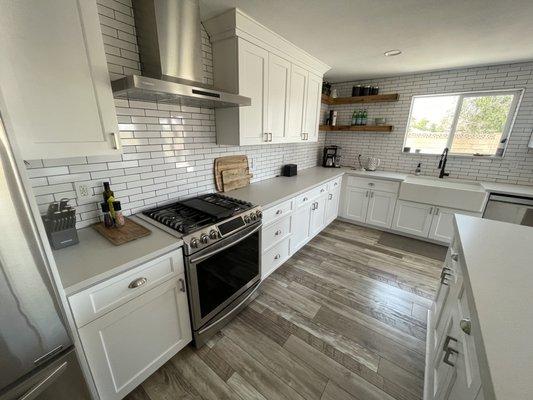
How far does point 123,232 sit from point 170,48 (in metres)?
1.23

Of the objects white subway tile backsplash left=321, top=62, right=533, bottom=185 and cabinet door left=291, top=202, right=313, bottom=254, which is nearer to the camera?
cabinet door left=291, top=202, right=313, bottom=254

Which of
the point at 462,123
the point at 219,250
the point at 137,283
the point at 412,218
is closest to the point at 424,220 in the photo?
the point at 412,218

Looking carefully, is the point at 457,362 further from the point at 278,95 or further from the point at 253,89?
the point at 278,95

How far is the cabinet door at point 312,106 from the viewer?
2973mm

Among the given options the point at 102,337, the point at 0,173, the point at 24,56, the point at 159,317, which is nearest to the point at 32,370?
the point at 102,337

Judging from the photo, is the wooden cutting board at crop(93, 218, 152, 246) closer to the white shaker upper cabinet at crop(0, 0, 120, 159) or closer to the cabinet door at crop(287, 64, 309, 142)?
the white shaker upper cabinet at crop(0, 0, 120, 159)

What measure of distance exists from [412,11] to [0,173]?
248 centimetres

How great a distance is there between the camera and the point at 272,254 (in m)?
2.35

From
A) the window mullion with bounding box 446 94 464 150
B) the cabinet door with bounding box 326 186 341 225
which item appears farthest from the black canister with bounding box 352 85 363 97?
the cabinet door with bounding box 326 186 341 225

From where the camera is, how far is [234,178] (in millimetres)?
2459

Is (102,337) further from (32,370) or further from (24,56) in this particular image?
(24,56)

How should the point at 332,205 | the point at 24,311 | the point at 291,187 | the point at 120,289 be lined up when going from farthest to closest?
the point at 332,205
the point at 291,187
the point at 120,289
the point at 24,311

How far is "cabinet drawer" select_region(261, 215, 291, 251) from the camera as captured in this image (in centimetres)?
217

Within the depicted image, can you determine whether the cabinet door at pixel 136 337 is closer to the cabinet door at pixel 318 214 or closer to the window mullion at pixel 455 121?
the cabinet door at pixel 318 214
